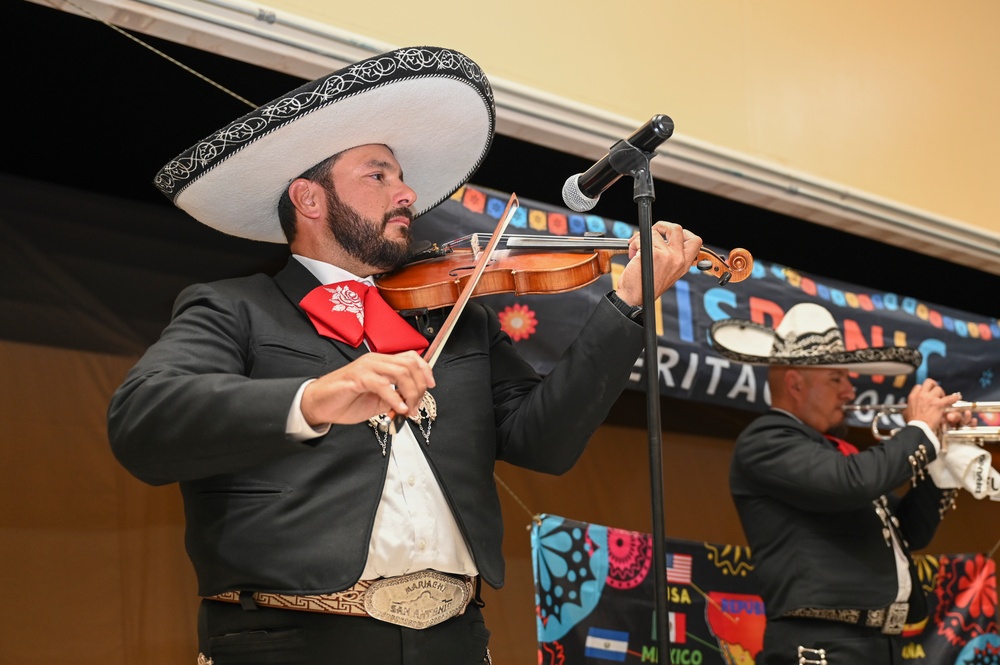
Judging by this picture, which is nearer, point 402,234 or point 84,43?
point 402,234

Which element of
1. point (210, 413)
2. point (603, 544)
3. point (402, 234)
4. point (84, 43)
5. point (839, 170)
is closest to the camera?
point (210, 413)

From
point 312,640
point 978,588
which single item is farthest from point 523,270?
point 978,588

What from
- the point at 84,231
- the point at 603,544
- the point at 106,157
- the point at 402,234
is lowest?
the point at 603,544

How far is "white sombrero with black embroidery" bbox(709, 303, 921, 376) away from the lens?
3531 mm

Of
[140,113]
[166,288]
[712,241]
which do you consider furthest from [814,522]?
[140,113]

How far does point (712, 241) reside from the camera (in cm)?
437

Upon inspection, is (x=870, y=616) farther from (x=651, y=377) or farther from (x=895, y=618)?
(x=651, y=377)

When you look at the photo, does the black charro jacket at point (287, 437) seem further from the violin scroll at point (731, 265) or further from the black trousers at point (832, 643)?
the black trousers at point (832, 643)

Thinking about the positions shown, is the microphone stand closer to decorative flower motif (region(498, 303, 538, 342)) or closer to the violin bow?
the violin bow

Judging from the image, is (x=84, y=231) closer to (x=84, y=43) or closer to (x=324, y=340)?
(x=84, y=43)

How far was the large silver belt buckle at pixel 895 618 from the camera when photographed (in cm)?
314

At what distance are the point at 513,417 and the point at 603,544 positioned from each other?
1.70 metres

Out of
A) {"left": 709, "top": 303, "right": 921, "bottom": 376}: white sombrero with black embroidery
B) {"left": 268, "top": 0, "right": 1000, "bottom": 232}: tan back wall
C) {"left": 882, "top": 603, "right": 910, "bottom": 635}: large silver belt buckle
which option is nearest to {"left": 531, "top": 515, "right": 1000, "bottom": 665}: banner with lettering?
{"left": 882, "top": 603, "right": 910, "bottom": 635}: large silver belt buckle

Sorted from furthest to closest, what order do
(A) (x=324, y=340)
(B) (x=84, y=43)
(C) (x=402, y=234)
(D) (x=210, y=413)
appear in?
(B) (x=84, y=43)
(C) (x=402, y=234)
(A) (x=324, y=340)
(D) (x=210, y=413)
